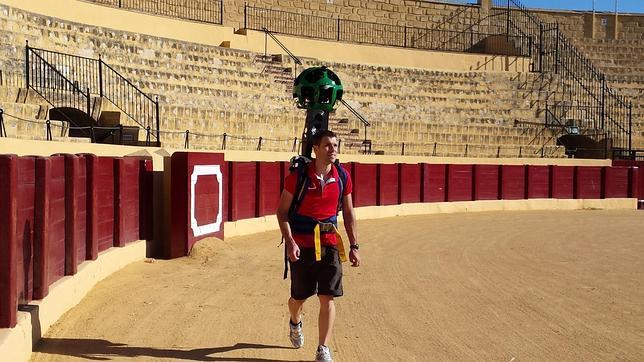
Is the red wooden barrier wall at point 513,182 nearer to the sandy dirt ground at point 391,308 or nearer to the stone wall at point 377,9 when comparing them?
the sandy dirt ground at point 391,308

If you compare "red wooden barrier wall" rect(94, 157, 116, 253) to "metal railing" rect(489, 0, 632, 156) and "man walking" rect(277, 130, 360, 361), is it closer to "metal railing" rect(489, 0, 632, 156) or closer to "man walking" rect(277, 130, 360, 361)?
"man walking" rect(277, 130, 360, 361)

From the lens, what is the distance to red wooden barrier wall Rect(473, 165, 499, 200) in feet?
68.4

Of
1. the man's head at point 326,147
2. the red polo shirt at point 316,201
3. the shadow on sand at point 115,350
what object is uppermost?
the man's head at point 326,147

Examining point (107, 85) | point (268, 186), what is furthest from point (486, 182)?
point (107, 85)

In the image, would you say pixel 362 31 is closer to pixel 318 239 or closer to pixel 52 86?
pixel 52 86

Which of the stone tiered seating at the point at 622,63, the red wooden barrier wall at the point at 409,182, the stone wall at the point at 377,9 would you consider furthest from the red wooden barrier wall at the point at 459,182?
the stone tiered seating at the point at 622,63

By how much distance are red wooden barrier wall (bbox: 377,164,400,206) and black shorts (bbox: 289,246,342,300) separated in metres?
13.3

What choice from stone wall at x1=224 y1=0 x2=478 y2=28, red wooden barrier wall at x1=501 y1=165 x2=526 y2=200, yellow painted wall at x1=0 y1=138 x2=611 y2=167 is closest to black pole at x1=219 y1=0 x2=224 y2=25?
stone wall at x1=224 y1=0 x2=478 y2=28

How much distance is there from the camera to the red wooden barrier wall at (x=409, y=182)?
62.4 feet

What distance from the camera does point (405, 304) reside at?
287 inches

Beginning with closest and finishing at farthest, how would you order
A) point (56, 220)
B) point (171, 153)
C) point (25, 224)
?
1. point (25, 224)
2. point (56, 220)
3. point (171, 153)

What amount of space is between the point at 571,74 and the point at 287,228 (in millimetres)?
28110

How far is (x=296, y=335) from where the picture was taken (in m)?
5.41

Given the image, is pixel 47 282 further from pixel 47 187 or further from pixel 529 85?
pixel 529 85
